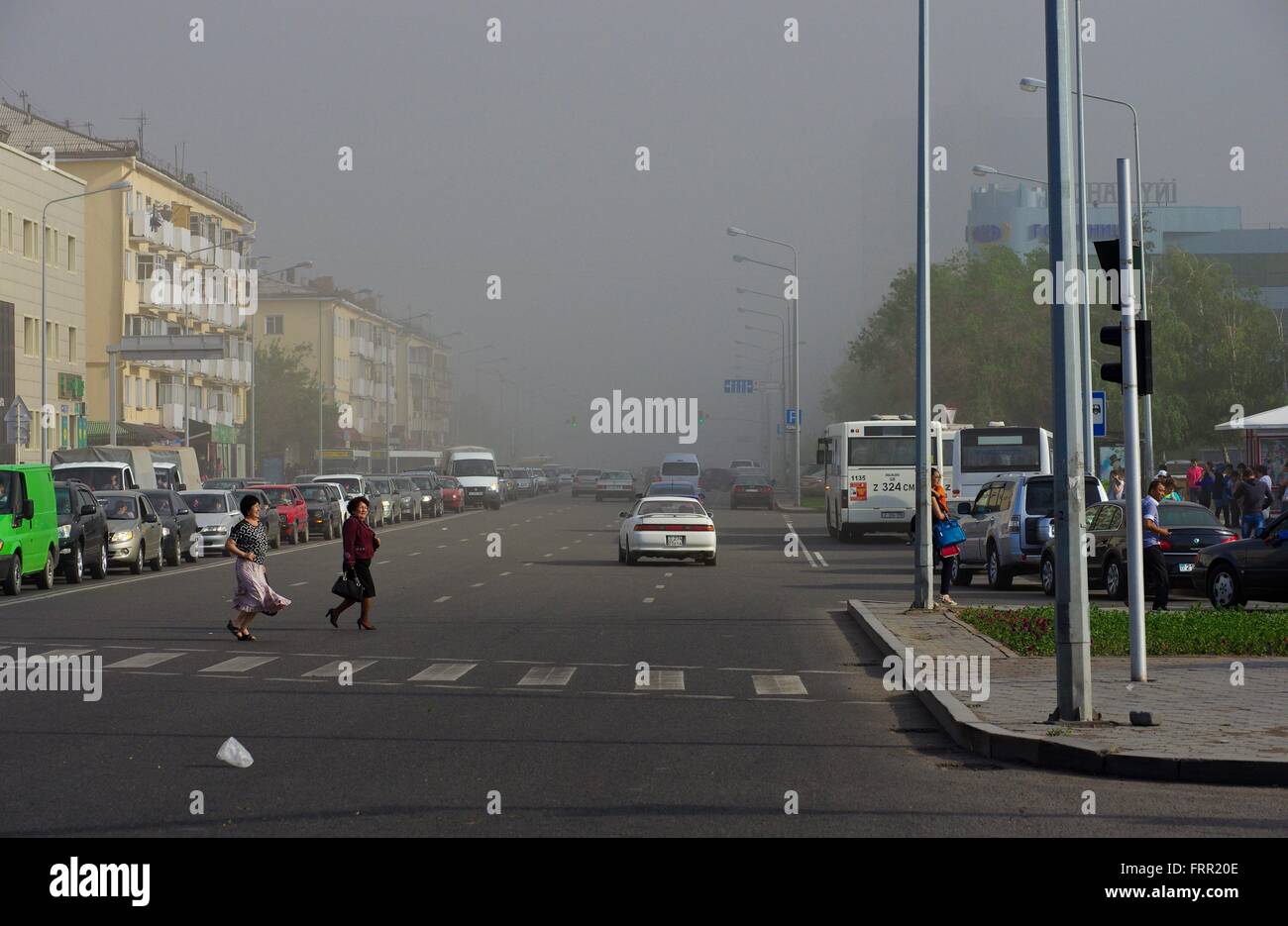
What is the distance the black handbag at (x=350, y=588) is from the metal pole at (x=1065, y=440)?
10.6m

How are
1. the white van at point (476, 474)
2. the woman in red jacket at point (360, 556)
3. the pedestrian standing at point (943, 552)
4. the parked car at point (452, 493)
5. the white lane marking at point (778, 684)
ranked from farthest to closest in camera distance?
the white van at point (476, 474) → the parked car at point (452, 493) → the pedestrian standing at point (943, 552) → the woman in red jacket at point (360, 556) → the white lane marking at point (778, 684)

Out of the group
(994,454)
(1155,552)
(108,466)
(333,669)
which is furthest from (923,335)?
(108,466)

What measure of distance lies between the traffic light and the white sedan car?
2006 centimetres

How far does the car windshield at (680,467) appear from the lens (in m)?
84.1

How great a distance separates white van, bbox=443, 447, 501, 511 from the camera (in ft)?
259

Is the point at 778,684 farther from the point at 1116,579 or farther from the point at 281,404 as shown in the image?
the point at 281,404

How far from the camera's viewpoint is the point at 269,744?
444 inches

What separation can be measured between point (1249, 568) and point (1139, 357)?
9559 mm

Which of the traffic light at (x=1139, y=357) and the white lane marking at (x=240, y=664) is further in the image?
the white lane marking at (x=240, y=664)

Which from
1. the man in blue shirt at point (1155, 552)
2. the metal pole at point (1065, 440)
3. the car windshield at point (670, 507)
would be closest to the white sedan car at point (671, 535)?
the car windshield at point (670, 507)

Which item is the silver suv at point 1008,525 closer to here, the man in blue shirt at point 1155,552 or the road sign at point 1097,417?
the road sign at point 1097,417

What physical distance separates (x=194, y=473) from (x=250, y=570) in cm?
4412

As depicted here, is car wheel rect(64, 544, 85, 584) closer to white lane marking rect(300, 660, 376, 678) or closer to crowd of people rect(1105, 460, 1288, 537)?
white lane marking rect(300, 660, 376, 678)
